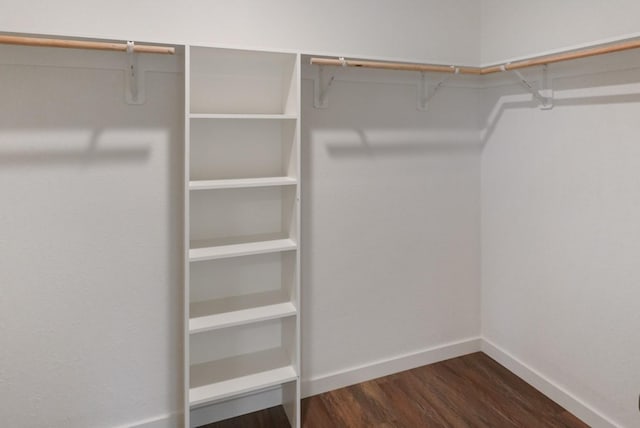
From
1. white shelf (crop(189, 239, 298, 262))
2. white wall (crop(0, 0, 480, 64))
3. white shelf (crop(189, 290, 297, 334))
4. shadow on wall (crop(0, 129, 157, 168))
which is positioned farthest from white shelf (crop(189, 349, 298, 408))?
white wall (crop(0, 0, 480, 64))

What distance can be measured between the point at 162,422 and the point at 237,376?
46cm

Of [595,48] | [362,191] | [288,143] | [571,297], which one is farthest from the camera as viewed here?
[362,191]

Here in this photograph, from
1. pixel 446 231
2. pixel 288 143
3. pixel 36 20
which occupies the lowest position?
pixel 446 231

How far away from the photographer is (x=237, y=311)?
194 centimetres

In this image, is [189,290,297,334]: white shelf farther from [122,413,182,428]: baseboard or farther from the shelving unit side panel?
[122,413,182,428]: baseboard

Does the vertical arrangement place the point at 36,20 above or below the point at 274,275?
above

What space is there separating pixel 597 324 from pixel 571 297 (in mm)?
165

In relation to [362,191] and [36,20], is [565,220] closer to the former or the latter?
[362,191]

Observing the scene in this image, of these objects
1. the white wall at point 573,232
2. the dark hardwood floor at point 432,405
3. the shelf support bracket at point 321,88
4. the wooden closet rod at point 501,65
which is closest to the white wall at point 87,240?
the dark hardwood floor at point 432,405

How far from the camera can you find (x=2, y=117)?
1661 mm

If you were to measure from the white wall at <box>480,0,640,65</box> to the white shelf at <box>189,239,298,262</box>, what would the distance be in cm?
148

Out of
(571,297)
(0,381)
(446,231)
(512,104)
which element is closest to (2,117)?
(0,381)

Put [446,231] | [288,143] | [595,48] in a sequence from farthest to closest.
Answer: [446,231]
[288,143]
[595,48]

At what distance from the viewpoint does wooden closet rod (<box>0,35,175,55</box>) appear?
4.86ft
